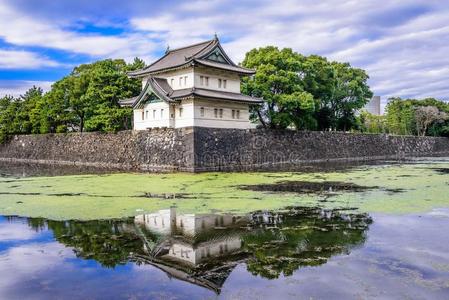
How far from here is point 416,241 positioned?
7254 millimetres

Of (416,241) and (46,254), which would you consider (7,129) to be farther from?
(416,241)

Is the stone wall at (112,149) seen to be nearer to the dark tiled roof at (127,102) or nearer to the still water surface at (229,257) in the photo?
the dark tiled roof at (127,102)

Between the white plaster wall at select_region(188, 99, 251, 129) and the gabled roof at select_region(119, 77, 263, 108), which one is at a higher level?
the gabled roof at select_region(119, 77, 263, 108)

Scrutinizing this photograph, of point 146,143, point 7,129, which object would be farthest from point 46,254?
point 7,129

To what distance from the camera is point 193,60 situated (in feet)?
85.0

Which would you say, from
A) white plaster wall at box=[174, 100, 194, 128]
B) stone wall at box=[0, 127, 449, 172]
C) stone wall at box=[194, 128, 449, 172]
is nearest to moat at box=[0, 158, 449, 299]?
stone wall at box=[0, 127, 449, 172]

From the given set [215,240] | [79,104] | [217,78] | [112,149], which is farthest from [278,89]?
[215,240]

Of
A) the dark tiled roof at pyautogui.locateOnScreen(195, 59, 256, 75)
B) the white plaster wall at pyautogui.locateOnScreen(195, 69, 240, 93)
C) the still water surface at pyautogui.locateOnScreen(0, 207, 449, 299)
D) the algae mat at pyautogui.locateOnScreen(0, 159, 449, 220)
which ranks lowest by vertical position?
the still water surface at pyautogui.locateOnScreen(0, 207, 449, 299)

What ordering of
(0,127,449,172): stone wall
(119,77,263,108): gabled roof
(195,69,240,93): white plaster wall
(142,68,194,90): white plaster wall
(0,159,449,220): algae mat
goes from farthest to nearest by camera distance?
(195,69,240,93): white plaster wall, (142,68,194,90): white plaster wall, (119,77,263,108): gabled roof, (0,127,449,172): stone wall, (0,159,449,220): algae mat

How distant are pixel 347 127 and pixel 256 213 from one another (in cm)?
3426

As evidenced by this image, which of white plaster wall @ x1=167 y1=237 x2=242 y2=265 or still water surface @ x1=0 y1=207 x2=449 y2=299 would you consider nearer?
still water surface @ x1=0 y1=207 x2=449 y2=299

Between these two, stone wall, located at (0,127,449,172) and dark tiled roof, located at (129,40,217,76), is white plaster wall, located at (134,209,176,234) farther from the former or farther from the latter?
dark tiled roof, located at (129,40,217,76)

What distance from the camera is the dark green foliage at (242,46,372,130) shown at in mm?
30625

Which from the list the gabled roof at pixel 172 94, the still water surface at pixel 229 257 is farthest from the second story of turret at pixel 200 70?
the still water surface at pixel 229 257
